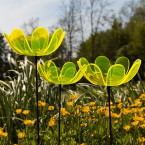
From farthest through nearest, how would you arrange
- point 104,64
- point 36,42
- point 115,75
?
point 104,64 → point 36,42 → point 115,75

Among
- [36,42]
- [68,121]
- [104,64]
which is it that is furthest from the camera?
[68,121]

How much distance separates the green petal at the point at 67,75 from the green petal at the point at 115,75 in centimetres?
22

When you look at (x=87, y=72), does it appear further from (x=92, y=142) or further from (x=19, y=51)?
(x=92, y=142)

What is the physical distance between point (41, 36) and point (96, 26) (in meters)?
17.1

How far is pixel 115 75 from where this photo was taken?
1.00 meters

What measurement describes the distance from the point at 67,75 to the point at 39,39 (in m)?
0.26

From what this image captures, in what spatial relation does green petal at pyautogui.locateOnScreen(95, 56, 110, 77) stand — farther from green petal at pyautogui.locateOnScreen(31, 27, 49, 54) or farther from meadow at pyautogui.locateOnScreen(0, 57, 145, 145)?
meadow at pyautogui.locateOnScreen(0, 57, 145, 145)

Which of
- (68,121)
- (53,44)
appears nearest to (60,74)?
(53,44)

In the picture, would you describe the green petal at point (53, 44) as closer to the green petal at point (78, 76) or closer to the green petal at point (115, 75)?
the green petal at point (78, 76)

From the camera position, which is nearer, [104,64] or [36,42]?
[36,42]

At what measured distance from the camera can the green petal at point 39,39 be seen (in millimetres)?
1106

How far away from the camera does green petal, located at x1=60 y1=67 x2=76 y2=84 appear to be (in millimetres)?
1105

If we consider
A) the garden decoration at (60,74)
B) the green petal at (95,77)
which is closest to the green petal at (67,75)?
the garden decoration at (60,74)

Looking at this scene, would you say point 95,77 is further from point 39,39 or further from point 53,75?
point 39,39
